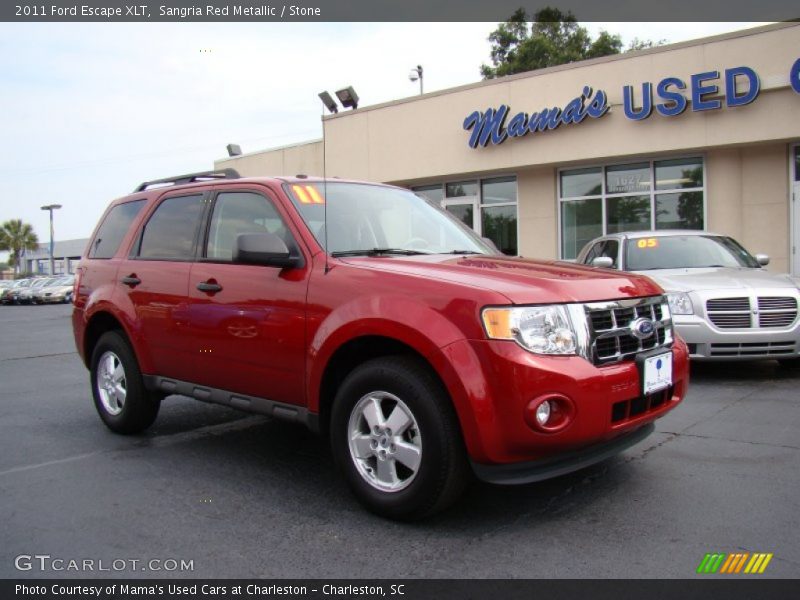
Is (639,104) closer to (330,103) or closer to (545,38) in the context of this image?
(330,103)

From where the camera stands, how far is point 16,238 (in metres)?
74.1

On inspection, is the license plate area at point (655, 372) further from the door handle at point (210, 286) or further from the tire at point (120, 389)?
the tire at point (120, 389)

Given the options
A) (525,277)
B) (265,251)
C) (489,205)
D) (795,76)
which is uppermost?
(795,76)

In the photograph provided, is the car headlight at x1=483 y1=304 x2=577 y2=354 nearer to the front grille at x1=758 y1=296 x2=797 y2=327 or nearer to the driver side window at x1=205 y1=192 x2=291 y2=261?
the driver side window at x1=205 y1=192 x2=291 y2=261

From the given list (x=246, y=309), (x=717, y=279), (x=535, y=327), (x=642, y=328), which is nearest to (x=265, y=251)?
(x=246, y=309)

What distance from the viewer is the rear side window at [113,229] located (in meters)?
5.36

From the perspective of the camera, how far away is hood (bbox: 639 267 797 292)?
6793 mm

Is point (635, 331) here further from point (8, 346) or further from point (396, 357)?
point (8, 346)

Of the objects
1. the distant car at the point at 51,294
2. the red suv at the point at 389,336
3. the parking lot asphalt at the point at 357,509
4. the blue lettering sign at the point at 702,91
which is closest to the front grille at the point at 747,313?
the parking lot asphalt at the point at 357,509

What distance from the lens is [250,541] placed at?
3174 mm

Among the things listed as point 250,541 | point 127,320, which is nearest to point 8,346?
point 127,320

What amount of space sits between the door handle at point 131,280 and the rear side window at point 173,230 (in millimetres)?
174
